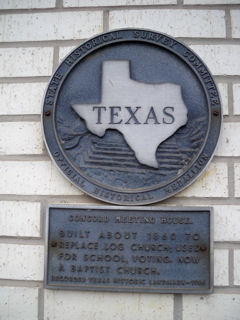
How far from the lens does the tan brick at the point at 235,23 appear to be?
7.24 feet

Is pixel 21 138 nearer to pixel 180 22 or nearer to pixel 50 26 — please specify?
pixel 50 26

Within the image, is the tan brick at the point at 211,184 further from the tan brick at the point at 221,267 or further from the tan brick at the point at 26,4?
the tan brick at the point at 26,4

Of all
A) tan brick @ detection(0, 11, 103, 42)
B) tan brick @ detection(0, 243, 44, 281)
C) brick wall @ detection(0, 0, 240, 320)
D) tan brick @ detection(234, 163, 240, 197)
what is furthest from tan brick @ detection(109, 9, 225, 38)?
tan brick @ detection(0, 243, 44, 281)

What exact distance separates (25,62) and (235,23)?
1.39 metres

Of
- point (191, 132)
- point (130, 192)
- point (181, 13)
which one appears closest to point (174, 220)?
point (130, 192)

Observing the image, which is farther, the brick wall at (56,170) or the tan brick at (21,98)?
the tan brick at (21,98)

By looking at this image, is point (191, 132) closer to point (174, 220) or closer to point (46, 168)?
point (174, 220)

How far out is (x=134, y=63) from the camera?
220 cm

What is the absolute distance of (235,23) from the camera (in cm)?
221

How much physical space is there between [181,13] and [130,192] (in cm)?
121

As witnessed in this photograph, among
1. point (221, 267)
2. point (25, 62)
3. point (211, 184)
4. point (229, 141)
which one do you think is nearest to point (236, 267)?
point (221, 267)

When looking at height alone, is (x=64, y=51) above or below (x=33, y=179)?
above

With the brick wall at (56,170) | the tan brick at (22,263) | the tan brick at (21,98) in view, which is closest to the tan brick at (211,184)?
the brick wall at (56,170)

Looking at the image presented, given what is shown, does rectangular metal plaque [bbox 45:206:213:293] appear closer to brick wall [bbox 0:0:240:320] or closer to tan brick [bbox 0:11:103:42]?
brick wall [bbox 0:0:240:320]
